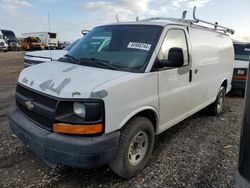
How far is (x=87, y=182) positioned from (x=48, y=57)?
563cm

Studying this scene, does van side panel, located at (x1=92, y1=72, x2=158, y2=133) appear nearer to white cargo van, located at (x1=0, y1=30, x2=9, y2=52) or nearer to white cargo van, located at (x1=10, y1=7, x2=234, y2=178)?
white cargo van, located at (x1=10, y1=7, x2=234, y2=178)

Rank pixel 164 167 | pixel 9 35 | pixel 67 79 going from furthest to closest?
1. pixel 9 35
2. pixel 164 167
3. pixel 67 79

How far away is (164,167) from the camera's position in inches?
140

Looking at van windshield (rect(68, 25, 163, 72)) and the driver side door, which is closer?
van windshield (rect(68, 25, 163, 72))

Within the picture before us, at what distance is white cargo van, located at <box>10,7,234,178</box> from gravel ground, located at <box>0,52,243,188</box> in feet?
1.01

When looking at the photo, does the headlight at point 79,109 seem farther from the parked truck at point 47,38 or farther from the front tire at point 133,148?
the parked truck at point 47,38

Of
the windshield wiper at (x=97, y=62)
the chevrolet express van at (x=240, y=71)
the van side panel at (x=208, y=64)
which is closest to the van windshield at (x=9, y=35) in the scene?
the chevrolet express van at (x=240, y=71)

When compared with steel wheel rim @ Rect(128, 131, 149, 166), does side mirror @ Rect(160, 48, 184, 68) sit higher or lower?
higher

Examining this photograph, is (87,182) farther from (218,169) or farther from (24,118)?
(218,169)

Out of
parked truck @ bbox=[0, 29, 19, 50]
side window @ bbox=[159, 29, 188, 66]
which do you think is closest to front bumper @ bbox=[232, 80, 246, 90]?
side window @ bbox=[159, 29, 188, 66]

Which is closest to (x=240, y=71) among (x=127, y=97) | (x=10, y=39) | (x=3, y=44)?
(x=127, y=97)

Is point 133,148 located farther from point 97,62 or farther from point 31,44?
point 31,44

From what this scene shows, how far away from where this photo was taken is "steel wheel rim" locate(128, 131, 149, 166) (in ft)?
10.6

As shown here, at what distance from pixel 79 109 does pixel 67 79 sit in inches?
18.1
